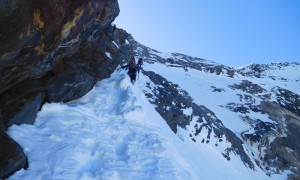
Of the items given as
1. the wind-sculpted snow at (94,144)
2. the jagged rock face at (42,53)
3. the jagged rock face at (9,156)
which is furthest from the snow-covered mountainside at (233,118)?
the jagged rock face at (9,156)

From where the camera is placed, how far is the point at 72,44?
633 inches

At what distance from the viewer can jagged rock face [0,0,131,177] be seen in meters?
11.0

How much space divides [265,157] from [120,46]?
86.8ft

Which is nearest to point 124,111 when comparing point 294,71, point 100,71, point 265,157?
point 100,71

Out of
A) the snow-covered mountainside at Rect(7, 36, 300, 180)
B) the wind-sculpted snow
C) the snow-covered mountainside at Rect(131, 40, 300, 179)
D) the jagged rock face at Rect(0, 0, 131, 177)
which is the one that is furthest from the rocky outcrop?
the wind-sculpted snow

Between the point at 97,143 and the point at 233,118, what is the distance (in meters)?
37.2

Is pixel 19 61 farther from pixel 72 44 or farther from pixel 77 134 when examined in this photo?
pixel 77 134

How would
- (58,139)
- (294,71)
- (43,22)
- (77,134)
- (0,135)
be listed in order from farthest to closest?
(294,71)
(77,134)
(58,139)
(0,135)
(43,22)

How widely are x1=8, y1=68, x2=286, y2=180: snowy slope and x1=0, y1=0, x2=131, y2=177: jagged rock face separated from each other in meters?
0.80

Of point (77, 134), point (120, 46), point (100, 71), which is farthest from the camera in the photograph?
point (120, 46)

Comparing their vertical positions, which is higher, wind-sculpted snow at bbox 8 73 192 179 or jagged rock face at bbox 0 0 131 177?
jagged rock face at bbox 0 0 131 177

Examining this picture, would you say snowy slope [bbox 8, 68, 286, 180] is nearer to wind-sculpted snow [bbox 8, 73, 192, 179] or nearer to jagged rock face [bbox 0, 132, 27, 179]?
wind-sculpted snow [bbox 8, 73, 192, 179]

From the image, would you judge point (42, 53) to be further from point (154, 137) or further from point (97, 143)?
point (154, 137)

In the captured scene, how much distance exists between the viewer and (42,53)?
1361 cm
